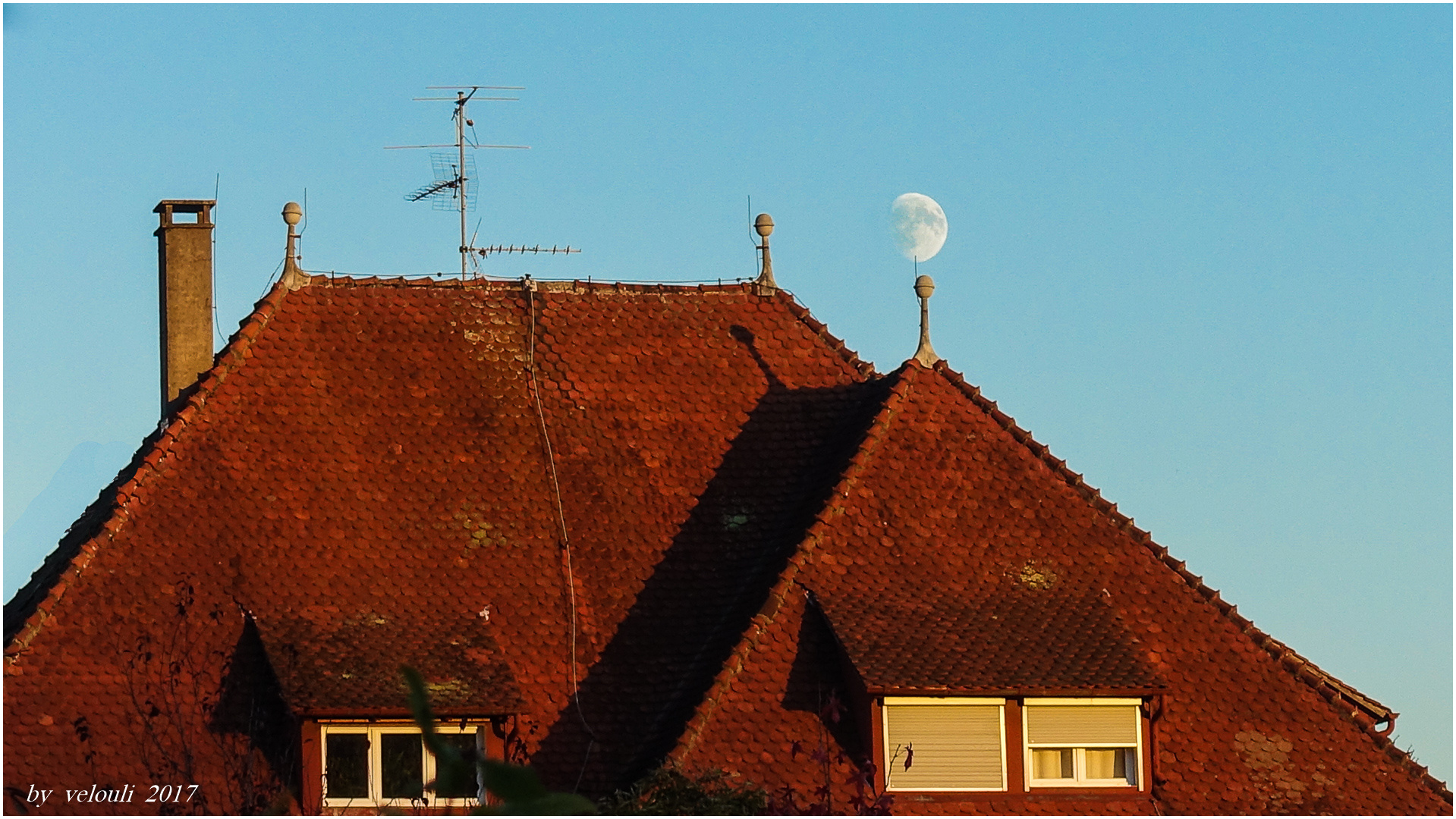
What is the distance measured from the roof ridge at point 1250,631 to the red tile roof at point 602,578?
4cm

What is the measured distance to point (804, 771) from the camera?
18.9 meters

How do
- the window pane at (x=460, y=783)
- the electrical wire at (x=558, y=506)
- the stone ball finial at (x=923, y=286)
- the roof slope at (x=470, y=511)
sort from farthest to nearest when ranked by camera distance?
the stone ball finial at (x=923, y=286) → the electrical wire at (x=558, y=506) → the roof slope at (x=470, y=511) → the window pane at (x=460, y=783)

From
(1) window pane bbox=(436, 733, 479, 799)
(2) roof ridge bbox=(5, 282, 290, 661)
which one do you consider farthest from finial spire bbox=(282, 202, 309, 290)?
(1) window pane bbox=(436, 733, 479, 799)

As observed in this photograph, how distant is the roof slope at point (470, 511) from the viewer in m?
19.5

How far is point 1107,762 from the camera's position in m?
19.7

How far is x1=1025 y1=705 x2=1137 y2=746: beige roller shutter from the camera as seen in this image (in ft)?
64.4

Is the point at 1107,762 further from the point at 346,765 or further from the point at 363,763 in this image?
the point at 346,765

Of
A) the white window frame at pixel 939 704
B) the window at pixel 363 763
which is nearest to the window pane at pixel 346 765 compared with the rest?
the window at pixel 363 763

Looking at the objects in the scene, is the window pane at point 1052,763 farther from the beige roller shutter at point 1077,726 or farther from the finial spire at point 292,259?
the finial spire at point 292,259

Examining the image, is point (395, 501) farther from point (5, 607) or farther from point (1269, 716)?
point (1269, 716)

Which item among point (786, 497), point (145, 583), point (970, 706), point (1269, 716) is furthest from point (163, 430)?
point (1269, 716)

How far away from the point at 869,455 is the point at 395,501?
17.6 feet

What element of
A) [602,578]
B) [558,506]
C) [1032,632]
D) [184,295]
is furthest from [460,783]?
[184,295]

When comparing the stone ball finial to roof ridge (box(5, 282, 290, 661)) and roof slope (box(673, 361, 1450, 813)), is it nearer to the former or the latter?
roof slope (box(673, 361, 1450, 813))
